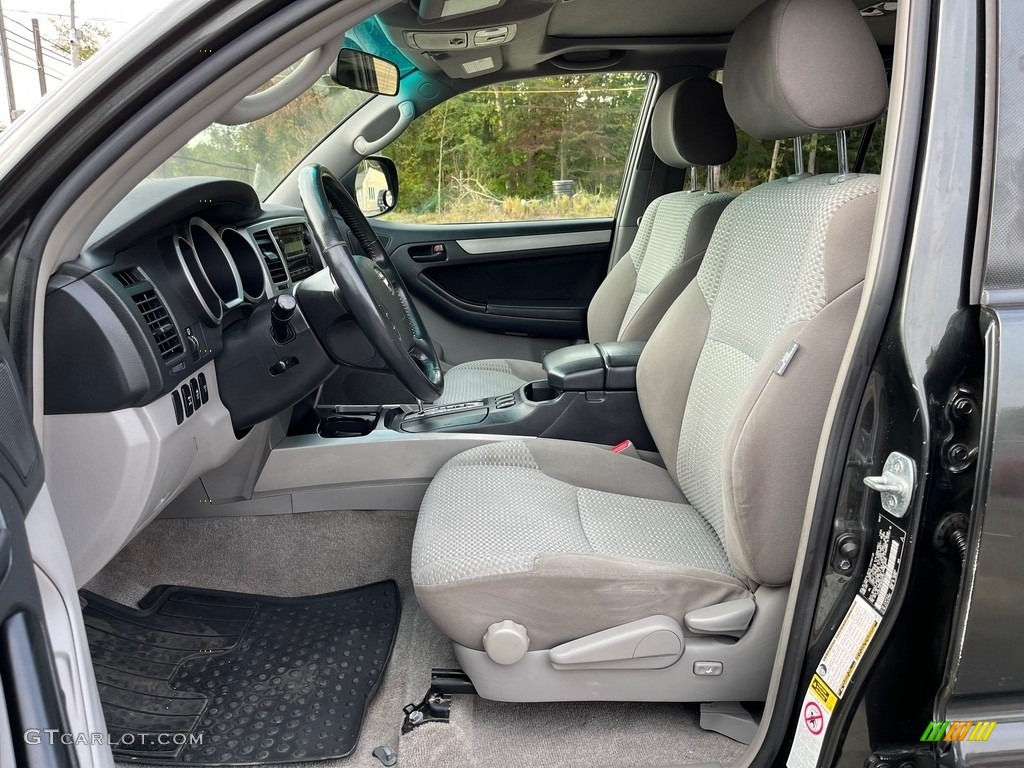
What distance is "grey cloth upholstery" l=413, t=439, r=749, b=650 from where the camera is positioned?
1342mm

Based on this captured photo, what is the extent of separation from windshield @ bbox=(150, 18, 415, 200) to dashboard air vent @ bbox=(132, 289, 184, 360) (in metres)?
0.31

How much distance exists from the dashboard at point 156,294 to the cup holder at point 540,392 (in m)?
0.68

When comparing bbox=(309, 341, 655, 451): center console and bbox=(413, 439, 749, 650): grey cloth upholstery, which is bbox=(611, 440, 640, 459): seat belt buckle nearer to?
bbox=(309, 341, 655, 451): center console

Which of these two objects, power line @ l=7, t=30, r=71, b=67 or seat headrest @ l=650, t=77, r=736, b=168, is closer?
power line @ l=7, t=30, r=71, b=67

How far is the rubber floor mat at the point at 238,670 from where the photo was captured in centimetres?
152

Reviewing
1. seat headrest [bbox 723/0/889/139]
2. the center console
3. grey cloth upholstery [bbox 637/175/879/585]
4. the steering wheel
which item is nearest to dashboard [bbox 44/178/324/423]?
the steering wheel

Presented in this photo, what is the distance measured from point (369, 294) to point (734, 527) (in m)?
0.79

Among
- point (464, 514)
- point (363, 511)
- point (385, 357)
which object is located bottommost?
point (363, 511)

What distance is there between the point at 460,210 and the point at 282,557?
5.59 ft

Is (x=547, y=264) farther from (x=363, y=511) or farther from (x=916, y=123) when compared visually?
(x=916, y=123)

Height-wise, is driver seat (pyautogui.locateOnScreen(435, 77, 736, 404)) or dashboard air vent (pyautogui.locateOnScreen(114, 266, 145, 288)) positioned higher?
dashboard air vent (pyautogui.locateOnScreen(114, 266, 145, 288))

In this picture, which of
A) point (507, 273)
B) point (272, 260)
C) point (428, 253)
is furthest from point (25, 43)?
point (507, 273)

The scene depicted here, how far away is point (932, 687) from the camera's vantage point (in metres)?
1.01

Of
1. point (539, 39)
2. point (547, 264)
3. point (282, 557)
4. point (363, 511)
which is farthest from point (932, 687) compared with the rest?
point (547, 264)
